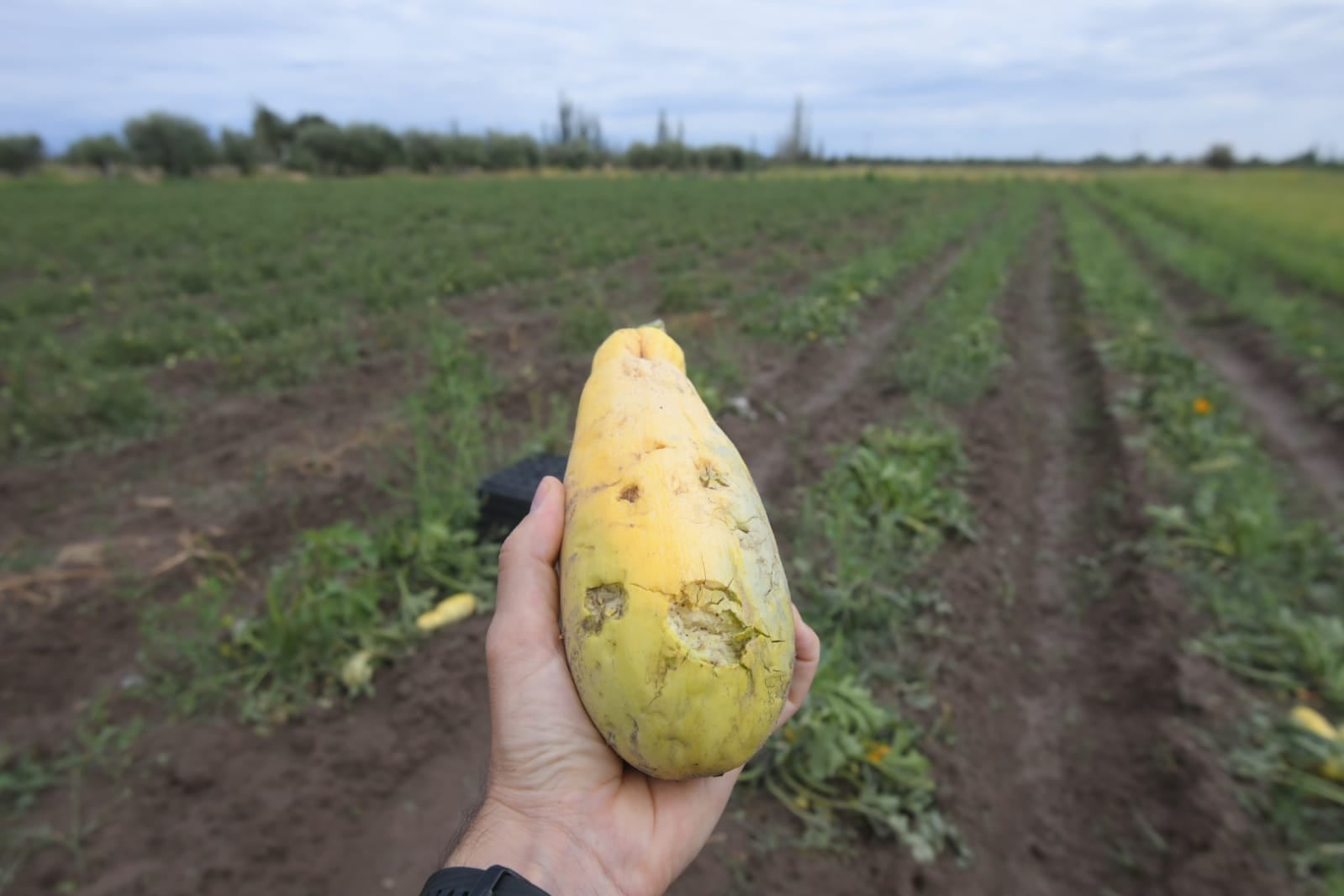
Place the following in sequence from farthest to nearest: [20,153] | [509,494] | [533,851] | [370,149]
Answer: [370,149], [20,153], [509,494], [533,851]

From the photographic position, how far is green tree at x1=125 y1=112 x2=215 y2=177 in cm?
4738

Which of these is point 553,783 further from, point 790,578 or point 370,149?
point 370,149

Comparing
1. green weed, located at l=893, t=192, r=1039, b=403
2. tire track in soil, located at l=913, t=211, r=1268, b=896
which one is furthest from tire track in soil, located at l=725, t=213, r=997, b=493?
tire track in soil, located at l=913, t=211, r=1268, b=896

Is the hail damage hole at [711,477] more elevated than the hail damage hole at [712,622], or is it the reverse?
the hail damage hole at [711,477]

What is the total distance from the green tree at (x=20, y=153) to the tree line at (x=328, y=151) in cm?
5

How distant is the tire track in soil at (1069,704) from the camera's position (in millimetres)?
2846

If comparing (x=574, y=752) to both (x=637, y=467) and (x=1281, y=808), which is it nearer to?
(x=637, y=467)

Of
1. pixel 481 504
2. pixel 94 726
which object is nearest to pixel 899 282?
pixel 481 504

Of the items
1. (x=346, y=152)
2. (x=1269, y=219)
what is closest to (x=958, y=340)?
(x=1269, y=219)

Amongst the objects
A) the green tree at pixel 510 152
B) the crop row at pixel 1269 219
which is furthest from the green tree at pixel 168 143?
the crop row at pixel 1269 219

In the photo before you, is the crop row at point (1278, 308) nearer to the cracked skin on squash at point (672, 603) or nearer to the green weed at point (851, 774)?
the green weed at point (851, 774)

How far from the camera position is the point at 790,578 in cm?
415

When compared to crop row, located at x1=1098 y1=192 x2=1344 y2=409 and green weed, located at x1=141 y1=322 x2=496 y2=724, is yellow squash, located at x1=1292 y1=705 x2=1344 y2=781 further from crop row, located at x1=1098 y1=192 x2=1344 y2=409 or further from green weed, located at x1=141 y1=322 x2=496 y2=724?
crop row, located at x1=1098 y1=192 x2=1344 y2=409

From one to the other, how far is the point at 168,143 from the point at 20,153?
25.8 ft
